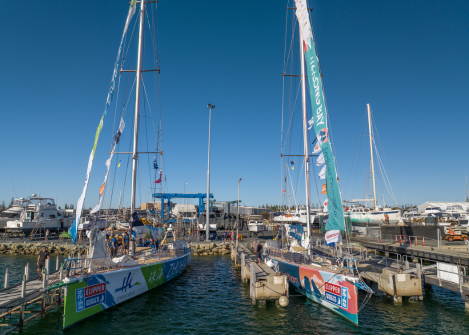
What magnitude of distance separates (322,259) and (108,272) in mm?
11065

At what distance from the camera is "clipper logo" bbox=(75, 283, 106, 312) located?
11609 mm

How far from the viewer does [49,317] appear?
12.5 metres

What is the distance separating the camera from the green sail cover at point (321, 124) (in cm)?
1234

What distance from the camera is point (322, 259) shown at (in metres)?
15.7

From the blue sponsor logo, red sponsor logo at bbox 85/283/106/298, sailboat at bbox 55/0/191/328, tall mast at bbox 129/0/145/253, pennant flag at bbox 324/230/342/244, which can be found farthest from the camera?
tall mast at bbox 129/0/145/253

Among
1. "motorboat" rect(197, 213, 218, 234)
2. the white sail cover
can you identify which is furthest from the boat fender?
"motorboat" rect(197, 213, 218, 234)

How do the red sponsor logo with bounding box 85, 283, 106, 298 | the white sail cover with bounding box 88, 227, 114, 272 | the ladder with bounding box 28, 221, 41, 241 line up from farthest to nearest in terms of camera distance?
the ladder with bounding box 28, 221, 41, 241
the white sail cover with bounding box 88, 227, 114, 272
the red sponsor logo with bounding box 85, 283, 106, 298

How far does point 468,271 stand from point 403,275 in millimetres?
10971

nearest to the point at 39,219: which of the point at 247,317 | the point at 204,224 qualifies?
the point at 204,224

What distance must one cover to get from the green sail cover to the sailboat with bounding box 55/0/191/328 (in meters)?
10.2

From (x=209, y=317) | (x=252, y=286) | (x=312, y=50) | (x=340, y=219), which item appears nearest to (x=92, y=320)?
(x=209, y=317)

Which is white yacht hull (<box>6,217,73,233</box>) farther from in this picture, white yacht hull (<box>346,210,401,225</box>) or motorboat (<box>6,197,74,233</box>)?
white yacht hull (<box>346,210,401,225</box>)

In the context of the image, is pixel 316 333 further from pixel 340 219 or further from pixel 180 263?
pixel 180 263

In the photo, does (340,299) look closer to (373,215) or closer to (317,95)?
(317,95)
